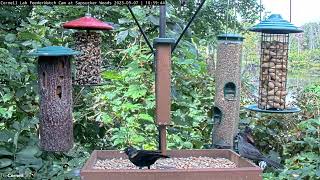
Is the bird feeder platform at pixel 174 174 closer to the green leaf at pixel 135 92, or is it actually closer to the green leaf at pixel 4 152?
the green leaf at pixel 4 152

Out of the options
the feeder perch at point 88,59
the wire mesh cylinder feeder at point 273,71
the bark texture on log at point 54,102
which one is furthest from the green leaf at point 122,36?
the wire mesh cylinder feeder at point 273,71

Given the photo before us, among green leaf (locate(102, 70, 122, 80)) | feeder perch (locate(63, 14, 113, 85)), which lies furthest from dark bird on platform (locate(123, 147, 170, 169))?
green leaf (locate(102, 70, 122, 80))

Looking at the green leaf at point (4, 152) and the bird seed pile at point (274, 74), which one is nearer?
the green leaf at point (4, 152)

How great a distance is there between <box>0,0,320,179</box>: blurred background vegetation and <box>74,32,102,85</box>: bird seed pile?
0.12 m

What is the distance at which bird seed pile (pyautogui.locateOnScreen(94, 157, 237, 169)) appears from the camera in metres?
2.22

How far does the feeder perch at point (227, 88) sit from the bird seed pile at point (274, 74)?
222mm

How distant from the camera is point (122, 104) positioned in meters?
3.43

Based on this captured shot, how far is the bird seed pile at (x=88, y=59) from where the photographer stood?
3.27 meters

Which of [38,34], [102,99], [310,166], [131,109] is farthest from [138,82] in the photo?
[310,166]

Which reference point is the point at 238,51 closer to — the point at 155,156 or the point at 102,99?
the point at 102,99

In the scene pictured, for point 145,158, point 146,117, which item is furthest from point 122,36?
point 145,158

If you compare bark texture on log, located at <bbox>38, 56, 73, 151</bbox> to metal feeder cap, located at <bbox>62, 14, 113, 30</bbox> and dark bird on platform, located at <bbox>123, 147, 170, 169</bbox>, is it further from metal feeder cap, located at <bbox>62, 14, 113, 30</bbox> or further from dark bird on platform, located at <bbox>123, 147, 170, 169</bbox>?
dark bird on platform, located at <bbox>123, 147, 170, 169</bbox>

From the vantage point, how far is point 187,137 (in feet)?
11.9

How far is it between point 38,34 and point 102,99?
633 mm
